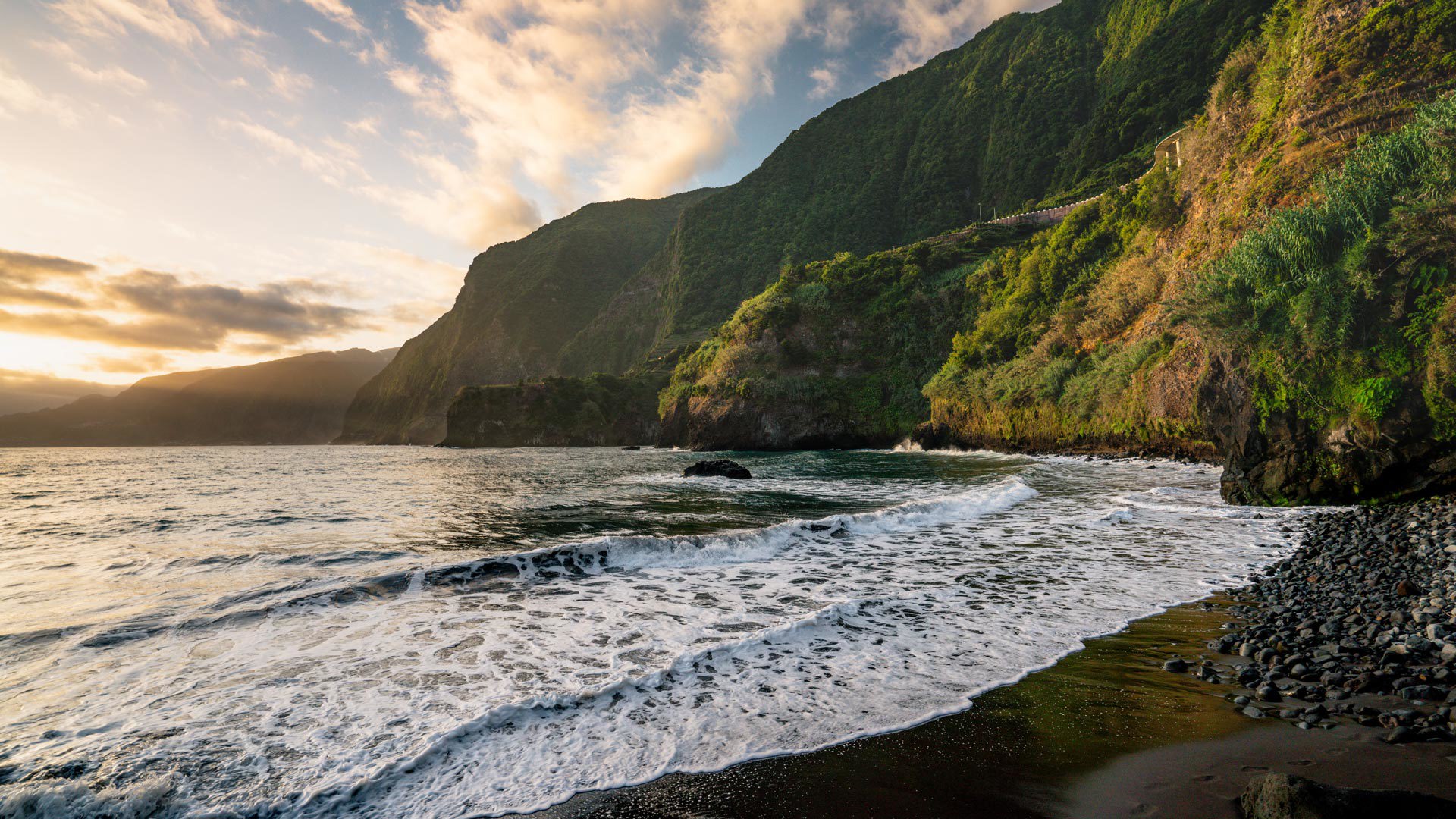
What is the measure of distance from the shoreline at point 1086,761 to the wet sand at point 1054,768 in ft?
0.04

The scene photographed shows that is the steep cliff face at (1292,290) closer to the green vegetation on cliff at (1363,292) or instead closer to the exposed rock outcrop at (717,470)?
the green vegetation on cliff at (1363,292)

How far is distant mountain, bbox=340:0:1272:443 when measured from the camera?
267 ft

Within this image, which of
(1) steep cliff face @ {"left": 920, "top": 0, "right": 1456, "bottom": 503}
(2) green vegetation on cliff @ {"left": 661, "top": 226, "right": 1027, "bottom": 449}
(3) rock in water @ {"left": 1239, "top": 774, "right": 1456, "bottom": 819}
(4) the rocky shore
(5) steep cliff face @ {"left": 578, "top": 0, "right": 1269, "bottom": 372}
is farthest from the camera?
(5) steep cliff face @ {"left": 578, "top": 0, "right": 1269, "bottom": 372}

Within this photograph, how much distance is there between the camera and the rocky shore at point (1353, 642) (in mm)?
4469

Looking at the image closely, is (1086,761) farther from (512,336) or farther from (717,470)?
(512,336)

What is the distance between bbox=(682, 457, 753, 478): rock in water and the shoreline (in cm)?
2365

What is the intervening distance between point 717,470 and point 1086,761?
26.0 m

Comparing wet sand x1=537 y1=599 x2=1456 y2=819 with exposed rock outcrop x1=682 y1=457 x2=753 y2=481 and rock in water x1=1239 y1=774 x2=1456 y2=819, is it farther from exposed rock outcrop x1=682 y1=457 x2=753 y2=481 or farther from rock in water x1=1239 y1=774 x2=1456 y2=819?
exposed rock outcrop x1=682 y1=457 x2=753 y2=481

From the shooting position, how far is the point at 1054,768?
388cm

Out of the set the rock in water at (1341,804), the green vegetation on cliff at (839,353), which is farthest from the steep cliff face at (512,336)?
the rock in water at (1341,804)

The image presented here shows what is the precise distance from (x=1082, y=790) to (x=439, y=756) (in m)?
4.47

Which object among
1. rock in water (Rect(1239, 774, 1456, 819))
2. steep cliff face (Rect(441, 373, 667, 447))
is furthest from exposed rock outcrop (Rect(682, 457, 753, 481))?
→ steep cliff face (Rect(441, 373, 667, 447))

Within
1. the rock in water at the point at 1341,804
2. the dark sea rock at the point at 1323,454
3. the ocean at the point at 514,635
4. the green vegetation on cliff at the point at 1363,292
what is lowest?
the ocean at the point at 514,635

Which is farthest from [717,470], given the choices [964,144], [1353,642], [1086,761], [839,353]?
[964,144]
